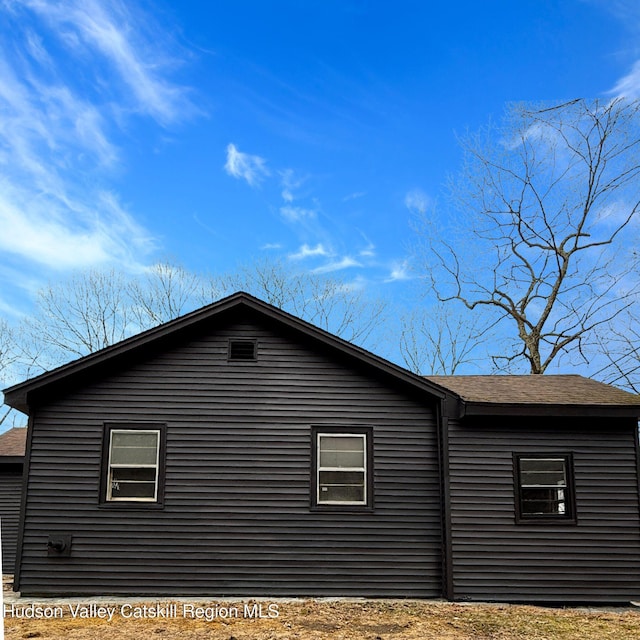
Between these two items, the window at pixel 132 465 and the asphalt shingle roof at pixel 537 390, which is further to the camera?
the asphalt shingle roof at pixel 537 390

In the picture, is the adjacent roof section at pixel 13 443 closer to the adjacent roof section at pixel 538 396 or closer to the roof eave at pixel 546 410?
the adjacent roof section at pixel 538 396

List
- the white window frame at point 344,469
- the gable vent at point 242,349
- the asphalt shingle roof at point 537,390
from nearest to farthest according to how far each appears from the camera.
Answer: the white window frame at point 344,469 < the asphalt shingle roof at point 537,390 < the gable vent at point 242,349

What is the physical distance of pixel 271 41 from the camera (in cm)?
2494

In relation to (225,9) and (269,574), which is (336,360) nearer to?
(269,574)

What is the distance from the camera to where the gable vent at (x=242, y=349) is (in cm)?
1206

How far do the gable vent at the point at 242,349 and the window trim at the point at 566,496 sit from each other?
180 inches

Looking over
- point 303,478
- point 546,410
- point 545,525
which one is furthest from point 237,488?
point 546,410

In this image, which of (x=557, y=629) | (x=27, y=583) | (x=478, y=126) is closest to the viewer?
(x=557, y=629)

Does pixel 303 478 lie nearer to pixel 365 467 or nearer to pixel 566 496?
pixel 365 467

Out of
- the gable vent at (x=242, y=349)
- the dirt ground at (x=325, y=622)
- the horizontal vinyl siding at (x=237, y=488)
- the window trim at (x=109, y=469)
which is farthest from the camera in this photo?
the gable vent at (x=242, y=349)

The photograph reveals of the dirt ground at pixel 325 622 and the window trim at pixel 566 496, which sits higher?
the window trim at pixel 566 496

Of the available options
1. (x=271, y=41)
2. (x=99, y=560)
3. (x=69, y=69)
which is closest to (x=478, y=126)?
(x=271, y=41)

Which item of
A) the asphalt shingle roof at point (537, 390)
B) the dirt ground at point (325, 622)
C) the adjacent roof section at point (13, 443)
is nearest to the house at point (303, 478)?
the asphalt shingle roof at point (537, 390)

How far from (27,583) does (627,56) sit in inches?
755
